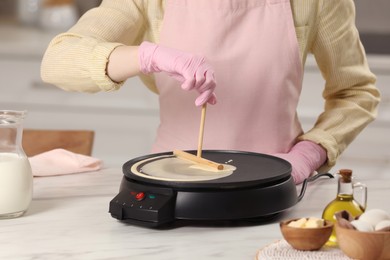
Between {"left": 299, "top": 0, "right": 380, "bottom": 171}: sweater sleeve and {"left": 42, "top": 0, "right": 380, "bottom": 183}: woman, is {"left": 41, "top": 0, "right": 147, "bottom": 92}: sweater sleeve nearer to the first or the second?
{"left": 42, "top": 0, "right": 380, "bottom": 183}: woman

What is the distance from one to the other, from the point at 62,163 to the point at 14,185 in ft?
1.37

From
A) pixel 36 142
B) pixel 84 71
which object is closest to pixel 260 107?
pixel 84 71

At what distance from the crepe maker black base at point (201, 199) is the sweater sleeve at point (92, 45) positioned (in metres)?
0.32

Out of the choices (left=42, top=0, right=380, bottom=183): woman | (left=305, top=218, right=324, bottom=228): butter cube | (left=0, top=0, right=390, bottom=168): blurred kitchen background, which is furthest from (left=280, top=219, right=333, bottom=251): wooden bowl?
(left=0, top=0, right=390, bottom=168): blurred kitchen background

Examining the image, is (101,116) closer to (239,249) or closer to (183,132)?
(183,132)

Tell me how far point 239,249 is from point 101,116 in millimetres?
2055

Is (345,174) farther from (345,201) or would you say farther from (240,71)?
(240,71)

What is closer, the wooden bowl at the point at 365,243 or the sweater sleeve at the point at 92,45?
the wooden bowl at the point at 365,243

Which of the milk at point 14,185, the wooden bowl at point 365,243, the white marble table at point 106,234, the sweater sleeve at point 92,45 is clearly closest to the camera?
the wooden bowl at point 365,243

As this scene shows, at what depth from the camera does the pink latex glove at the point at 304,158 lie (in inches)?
64.8

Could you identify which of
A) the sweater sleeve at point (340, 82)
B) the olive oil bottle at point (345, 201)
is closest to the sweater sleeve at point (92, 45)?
the sweater sleeve at point (340, 82)

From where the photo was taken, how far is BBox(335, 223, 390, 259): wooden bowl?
3.53 ft

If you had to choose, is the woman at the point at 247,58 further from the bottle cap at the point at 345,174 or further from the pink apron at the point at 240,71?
the bottle cap at the point at 345,174

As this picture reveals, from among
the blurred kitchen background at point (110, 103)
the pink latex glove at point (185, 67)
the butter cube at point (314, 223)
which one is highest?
the pink latex glove at point (185, 67)
